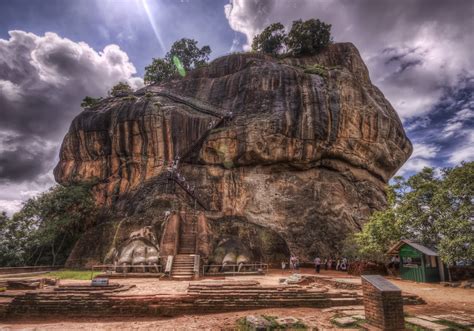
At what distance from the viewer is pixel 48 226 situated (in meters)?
24.2

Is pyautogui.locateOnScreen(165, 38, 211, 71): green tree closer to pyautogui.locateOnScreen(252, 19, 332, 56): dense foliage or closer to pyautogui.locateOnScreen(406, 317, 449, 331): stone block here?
pyautogui.locateOnScreen(252, 19, 332, 56): dense foliage

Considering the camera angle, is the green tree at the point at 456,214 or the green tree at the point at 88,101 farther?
the green tree at the point at 88,101

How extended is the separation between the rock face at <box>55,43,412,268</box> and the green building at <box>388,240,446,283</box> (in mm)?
9035

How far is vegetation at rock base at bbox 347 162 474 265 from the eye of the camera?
1311 centimetres

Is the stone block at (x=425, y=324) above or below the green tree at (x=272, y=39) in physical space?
below

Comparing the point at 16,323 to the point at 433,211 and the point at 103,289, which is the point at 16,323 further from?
the point at 433,211

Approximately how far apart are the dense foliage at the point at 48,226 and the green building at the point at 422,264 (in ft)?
79.8

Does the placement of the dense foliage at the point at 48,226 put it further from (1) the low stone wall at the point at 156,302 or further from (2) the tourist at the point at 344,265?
(2) the tourist at the point at 344,265

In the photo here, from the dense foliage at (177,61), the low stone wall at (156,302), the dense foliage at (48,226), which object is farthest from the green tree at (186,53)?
the low stone wall at (156,302)

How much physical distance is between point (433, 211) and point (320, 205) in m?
11.5

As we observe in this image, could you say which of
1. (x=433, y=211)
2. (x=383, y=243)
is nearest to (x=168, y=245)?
(x=383, y=243)

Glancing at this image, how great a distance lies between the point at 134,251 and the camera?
1648 centimetres

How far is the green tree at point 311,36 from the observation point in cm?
3800

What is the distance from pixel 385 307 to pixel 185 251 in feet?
43.1
